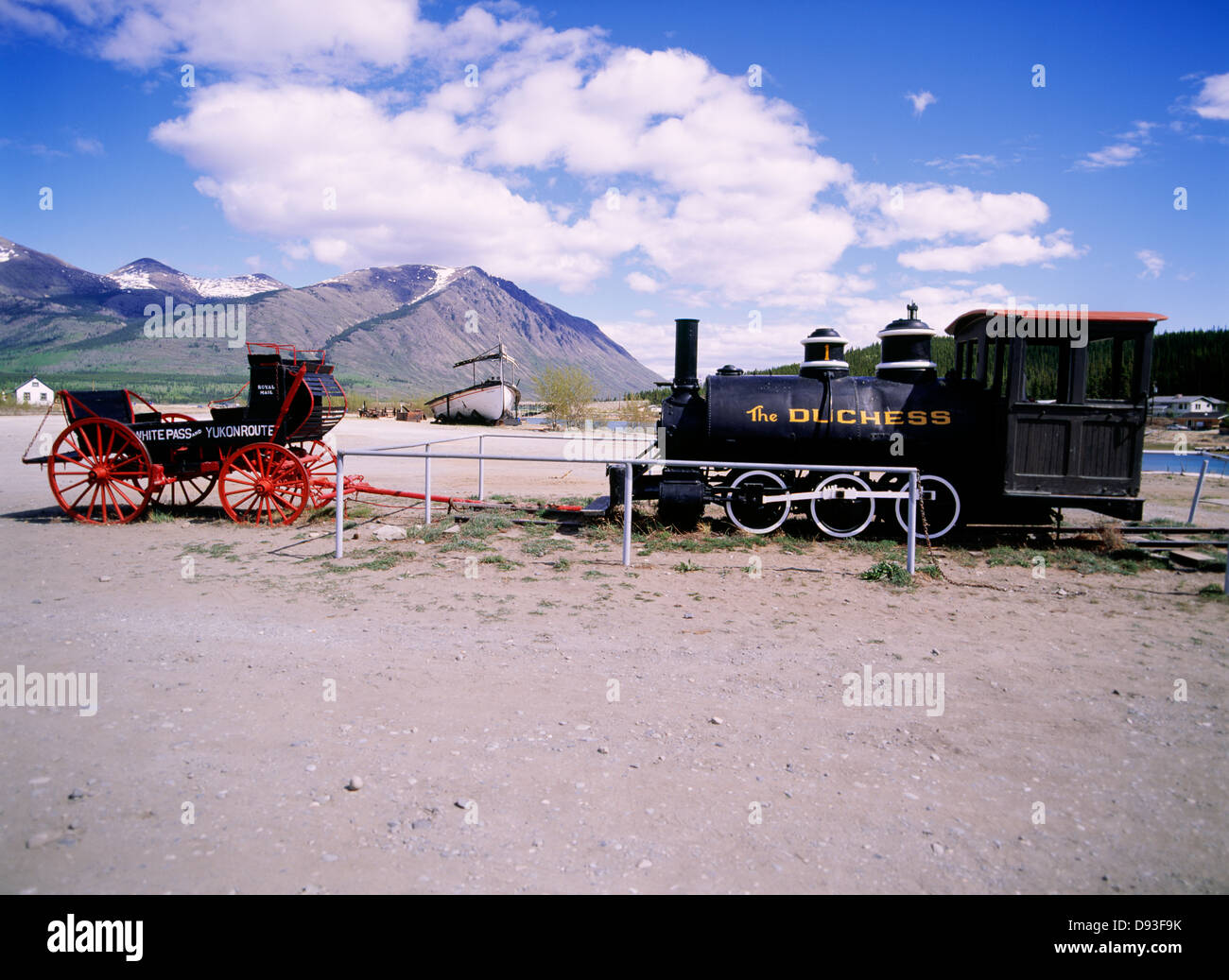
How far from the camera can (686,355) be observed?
11.6m

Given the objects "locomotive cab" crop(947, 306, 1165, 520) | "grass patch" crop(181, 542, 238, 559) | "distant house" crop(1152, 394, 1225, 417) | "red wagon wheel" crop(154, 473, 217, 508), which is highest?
"distant house" crop(1152, 394, 1225, 417)

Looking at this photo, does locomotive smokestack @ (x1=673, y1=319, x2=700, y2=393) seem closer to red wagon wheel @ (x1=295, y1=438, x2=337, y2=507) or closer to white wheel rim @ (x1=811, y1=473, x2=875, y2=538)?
white wheel rim @ (x1=811, y1=473, x2=875, y2=538)

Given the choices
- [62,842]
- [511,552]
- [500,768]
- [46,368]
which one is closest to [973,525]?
[511,552]

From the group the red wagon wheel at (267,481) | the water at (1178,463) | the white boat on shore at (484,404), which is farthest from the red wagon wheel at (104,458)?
the water at (1178,463)

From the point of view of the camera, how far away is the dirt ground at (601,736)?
301 centimetres

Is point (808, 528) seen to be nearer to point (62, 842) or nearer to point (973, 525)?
point (973, 525)

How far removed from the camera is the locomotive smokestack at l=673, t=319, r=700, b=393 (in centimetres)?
1159

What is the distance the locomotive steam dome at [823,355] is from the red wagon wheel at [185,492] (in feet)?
32.7

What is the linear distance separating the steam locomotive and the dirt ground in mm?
2665

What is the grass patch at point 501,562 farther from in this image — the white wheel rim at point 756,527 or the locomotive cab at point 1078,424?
the locomotive cab at point 1078,424

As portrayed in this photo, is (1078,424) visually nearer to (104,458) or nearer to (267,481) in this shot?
(267,481)

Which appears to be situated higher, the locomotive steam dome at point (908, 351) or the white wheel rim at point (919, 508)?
the locomotive steam dome at point (908, 351)

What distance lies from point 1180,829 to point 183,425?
1260 cm

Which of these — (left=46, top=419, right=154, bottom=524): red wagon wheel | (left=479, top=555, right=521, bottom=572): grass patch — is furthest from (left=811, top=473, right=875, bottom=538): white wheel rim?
(left=46, top=419, right=154, bottom=524): red wagon wheel
